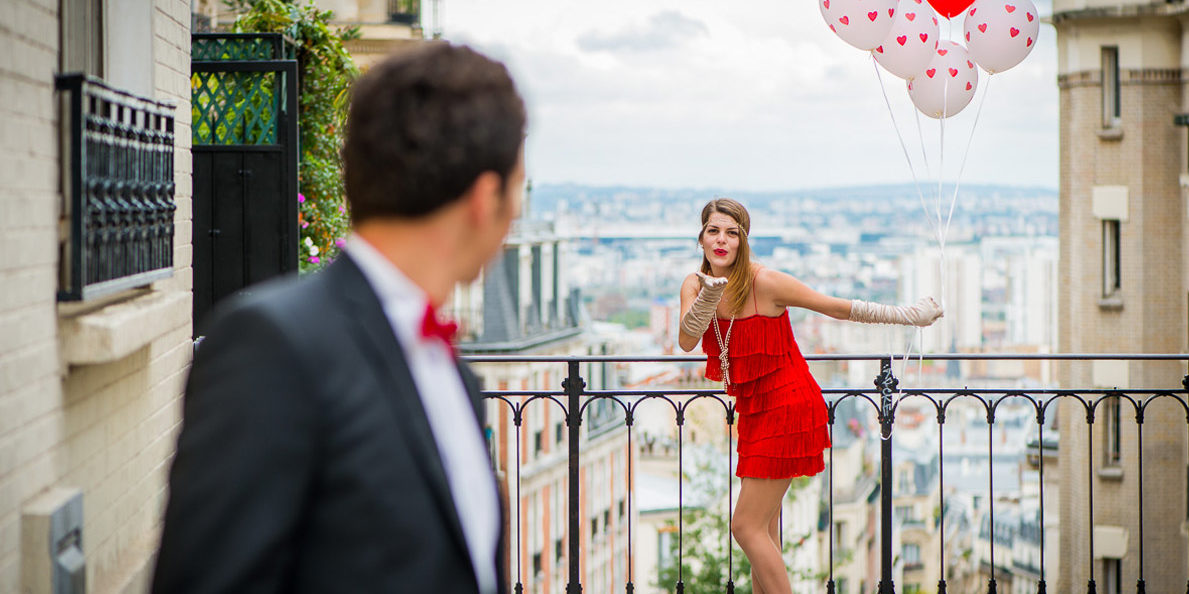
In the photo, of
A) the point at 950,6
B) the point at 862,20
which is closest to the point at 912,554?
the point at 950,6

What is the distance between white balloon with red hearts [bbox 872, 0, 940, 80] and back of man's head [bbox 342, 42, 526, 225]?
4.92m

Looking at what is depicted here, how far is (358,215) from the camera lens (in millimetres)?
1377

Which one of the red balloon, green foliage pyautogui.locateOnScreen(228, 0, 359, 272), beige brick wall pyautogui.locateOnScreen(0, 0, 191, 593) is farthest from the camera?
green foliage pyautogui.locateOnScreen(228, 0, 359, 272)

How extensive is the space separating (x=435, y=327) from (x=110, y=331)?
1829mm

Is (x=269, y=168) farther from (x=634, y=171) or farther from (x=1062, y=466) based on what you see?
(x=634, y=171)

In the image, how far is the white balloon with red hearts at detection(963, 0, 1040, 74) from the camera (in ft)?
19.9

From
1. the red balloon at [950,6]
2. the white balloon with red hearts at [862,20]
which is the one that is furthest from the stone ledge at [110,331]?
the red balloon at [950,6]

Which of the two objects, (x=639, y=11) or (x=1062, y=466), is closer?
(x=1062, y=466)

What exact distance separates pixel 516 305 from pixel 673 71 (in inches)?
1866

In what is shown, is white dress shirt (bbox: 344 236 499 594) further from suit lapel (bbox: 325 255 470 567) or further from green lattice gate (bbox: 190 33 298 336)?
green lattice gate (bbox: 190 33 298 336)

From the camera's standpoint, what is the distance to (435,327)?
1345mm

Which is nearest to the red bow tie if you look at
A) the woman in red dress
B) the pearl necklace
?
the woman in red dress

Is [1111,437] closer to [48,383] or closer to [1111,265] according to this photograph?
[1111,265]

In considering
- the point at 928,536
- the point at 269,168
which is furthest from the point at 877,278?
the point at 269,168
